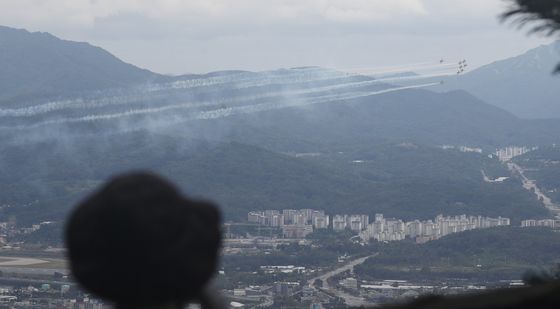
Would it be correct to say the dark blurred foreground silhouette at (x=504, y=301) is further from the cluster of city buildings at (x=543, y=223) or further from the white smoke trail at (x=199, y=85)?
the white smoke trail at (x=199, y=85)

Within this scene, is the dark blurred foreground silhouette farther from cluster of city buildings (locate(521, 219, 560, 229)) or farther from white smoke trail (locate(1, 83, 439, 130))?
cluster of city buildings (locate(521, 219, 560, 229))

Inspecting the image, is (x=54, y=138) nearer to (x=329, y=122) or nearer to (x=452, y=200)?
(x=452, y=200)

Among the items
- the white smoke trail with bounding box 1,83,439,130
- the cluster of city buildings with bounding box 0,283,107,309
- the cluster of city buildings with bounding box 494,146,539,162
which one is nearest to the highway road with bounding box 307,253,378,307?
the cluster of city buildings with bounding box 0,283,107,309

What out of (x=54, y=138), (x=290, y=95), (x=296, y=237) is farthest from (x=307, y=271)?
(x=290, y=95)

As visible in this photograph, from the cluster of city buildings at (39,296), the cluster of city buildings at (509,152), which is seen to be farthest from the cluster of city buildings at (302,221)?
the cluster of city buildings at (509,152)

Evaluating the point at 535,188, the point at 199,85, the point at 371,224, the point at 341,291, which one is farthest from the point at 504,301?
the point at 199,85

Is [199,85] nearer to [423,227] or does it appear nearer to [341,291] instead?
[423,227]
